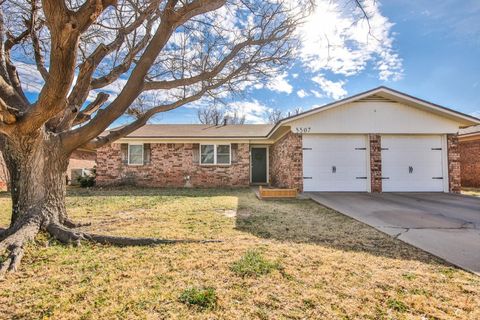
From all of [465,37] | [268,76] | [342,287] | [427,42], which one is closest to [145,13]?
[268,76]

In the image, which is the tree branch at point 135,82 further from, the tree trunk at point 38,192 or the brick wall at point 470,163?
the brick wall at point 470,163

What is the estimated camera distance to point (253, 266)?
2982 millimetres

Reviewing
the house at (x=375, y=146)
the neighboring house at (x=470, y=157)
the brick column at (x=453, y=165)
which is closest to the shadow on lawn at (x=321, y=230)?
the house at (x=375, y=146)

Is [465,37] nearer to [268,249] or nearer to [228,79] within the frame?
[228,79]

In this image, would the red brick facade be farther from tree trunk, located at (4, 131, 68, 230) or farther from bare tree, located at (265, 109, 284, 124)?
bare tree, located at (265, 109, 284, 124)

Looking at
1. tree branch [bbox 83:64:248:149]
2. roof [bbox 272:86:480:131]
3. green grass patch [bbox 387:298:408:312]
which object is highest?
roof [bbox 272:86:480:131]

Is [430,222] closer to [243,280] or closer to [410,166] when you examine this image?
[243,280]

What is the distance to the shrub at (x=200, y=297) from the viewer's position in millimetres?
2204

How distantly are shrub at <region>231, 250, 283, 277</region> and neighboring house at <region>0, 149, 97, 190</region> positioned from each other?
12.8m

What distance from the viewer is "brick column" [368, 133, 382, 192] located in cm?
1028

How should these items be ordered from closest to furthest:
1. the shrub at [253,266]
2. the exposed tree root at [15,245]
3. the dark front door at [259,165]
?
the shrub at [253,266], the exposed tree root at [15,245], the dark front door at [259,165]

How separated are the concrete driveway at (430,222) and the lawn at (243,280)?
0.36 m

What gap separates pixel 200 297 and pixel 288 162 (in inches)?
366

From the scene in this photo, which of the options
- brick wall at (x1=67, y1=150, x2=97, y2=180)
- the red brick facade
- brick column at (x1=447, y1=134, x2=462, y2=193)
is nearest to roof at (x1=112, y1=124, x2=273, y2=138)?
the red brick facade
